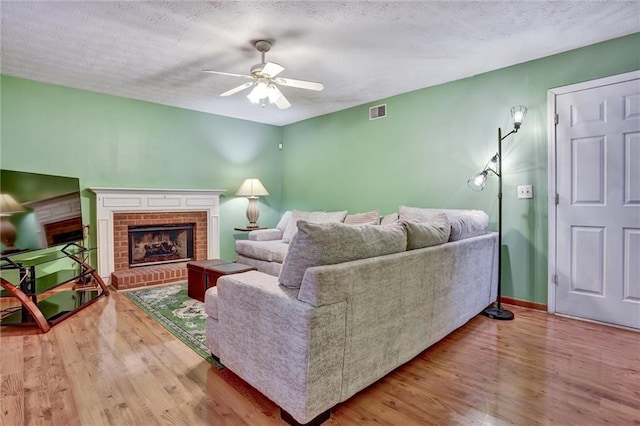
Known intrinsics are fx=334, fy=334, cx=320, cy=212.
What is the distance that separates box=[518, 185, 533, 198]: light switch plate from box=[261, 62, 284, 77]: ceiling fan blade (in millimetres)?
2501

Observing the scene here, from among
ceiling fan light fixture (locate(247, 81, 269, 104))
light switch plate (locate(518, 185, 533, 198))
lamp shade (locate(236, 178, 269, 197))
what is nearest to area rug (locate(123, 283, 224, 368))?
lamp shade (locate(236, 178, 269, 197))

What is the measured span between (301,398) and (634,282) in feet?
9.51

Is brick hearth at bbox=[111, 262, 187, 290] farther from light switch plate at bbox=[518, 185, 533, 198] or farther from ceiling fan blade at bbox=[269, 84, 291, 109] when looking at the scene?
light switch plate at bbox=[518, 185, 533, 198]

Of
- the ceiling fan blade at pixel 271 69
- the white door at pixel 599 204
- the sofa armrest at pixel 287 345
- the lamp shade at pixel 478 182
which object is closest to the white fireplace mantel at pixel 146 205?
the ceiling fan blade at pixel 271 69

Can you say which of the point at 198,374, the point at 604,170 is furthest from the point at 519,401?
the point at 604,170

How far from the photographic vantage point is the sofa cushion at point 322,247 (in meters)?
1.60

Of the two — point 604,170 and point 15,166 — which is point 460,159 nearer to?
point 604,170

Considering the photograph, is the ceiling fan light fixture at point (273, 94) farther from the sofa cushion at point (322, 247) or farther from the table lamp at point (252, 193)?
the table lamp at point (252, 193)

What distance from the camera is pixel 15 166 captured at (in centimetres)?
363

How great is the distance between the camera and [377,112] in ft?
14.6

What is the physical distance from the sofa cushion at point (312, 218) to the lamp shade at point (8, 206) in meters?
2.74

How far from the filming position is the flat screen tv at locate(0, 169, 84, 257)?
2.76 meters

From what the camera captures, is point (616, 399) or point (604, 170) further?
point (604, 170)

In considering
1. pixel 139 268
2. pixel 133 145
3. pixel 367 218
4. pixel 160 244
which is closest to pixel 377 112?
pixel 367 218
